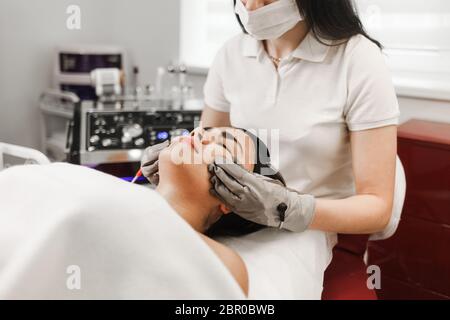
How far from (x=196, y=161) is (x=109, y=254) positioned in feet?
0.97

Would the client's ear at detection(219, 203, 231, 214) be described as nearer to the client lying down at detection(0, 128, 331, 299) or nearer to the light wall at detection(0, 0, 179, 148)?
the client lying down at detection(0, 128, 331, 299)

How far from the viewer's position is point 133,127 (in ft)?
6.32

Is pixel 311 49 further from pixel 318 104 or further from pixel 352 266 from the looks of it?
pixel 352 266

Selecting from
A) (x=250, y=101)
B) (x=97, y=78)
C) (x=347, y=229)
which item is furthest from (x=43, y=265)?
(x=97, y=78)

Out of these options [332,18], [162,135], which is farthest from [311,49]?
[162,135]

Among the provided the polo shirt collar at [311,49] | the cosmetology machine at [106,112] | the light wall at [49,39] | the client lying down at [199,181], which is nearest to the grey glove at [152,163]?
the client lying down at [199,181]

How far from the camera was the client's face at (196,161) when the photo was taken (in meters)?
0.92

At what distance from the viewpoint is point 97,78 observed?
2229 mm

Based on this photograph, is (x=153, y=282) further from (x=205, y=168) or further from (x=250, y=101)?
(x=250, y=101)

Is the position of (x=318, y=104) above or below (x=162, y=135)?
above

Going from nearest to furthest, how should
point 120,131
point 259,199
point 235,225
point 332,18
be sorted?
point 259,199 → point 235,225 → point 332,18 → point 120,131

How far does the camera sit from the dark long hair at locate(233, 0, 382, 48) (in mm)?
1117

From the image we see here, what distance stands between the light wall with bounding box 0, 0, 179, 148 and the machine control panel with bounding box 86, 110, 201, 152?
0.68 meters
